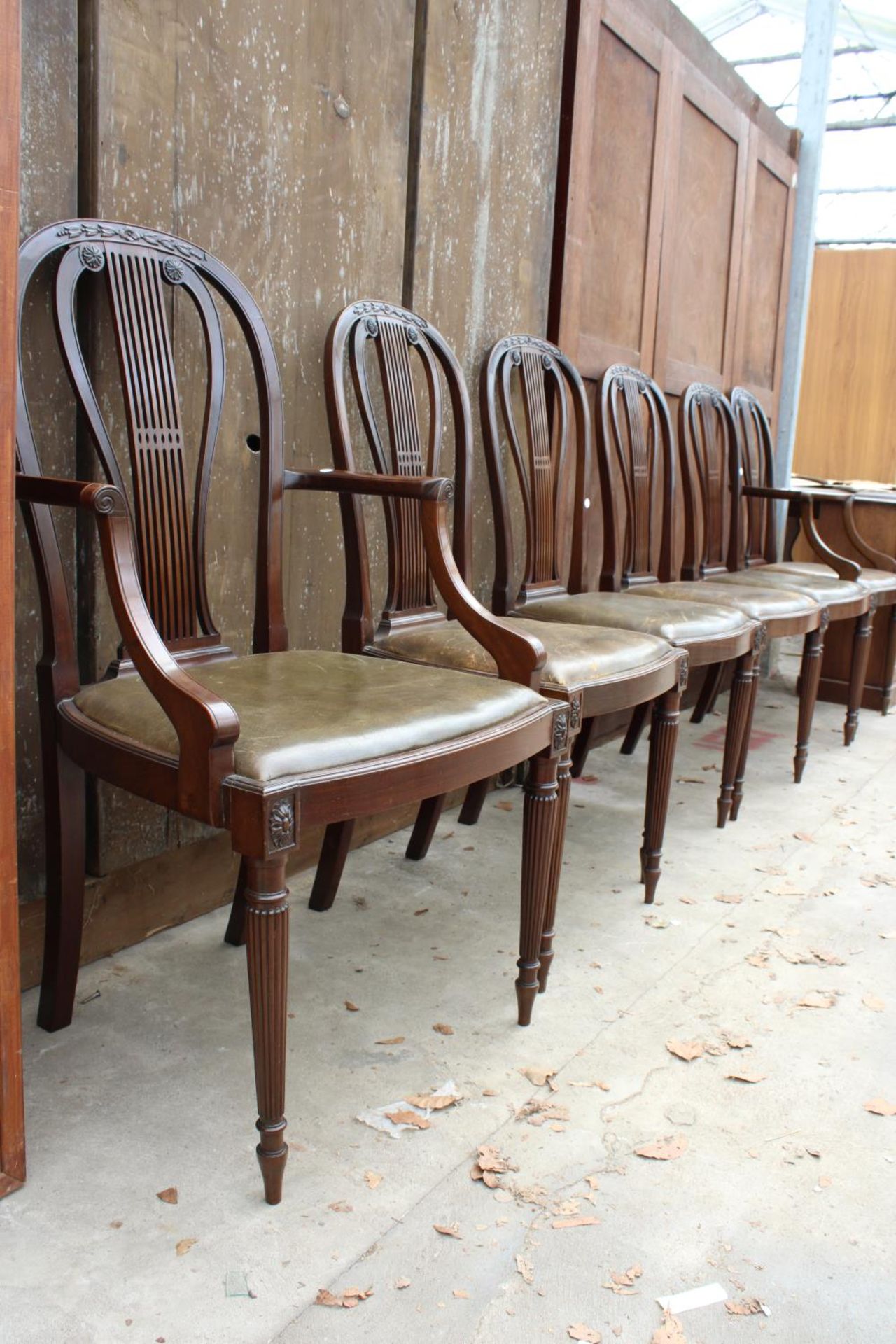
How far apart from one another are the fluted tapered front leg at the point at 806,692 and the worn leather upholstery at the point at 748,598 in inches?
5.6

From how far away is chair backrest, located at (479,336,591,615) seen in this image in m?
2.28

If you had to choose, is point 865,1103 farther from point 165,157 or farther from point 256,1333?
point 165,157

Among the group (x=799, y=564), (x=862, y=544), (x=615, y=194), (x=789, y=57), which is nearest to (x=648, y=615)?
(x=615, y=194)

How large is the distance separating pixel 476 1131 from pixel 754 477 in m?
2.73

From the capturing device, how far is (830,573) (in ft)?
11.2

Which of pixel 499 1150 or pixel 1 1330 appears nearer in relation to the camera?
pixel 1 1330

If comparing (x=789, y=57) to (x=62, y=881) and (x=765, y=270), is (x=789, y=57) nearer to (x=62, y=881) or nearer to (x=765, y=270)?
(x=765, y=270)

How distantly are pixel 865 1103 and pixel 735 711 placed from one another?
3.72 ft

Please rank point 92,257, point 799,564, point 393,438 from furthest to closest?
1. point 799,564
2. point 393,438
3. point 92,257

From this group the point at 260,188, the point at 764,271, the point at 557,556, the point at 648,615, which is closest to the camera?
the point at 260,188

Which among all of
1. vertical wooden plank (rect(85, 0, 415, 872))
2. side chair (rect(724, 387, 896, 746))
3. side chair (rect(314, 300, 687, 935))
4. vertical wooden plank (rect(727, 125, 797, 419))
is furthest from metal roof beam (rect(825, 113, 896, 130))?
side chair (rect(314, 300, 687, 935))

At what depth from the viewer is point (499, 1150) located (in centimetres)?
131

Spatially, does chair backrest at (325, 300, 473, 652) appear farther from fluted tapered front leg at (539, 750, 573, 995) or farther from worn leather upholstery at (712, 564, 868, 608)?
worn leather upholstery at (712, 564, 868, 608)

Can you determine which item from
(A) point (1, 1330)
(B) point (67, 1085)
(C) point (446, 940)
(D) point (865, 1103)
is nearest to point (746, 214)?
(C) point (446, 940)
